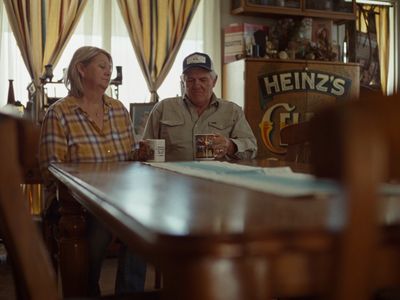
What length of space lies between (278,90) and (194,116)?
1651 millimetres

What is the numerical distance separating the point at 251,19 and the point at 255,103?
0.89 metres

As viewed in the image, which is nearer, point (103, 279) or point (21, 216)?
point (21, 216)

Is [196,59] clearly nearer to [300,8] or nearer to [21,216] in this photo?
[300,8]

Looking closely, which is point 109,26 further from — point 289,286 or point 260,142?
point 289,286

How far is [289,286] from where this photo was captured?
69 centimetres

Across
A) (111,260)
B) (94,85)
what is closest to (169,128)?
(94,85)

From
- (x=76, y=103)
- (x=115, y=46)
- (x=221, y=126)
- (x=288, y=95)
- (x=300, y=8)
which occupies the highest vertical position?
(x=300, y=8)

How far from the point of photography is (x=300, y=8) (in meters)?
4.88

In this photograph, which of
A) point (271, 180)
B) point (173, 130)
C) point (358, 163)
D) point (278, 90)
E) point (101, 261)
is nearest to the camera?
point (358, 163)

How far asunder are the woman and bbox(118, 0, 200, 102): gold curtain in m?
1.87

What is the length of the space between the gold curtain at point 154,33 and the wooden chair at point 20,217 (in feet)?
12.5

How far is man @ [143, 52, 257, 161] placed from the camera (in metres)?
3.04

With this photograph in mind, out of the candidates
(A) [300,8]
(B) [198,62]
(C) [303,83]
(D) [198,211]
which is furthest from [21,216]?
(A) [300,8]

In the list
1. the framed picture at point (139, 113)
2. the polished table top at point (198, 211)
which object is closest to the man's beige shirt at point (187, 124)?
the framed picture at point (139, 113)
